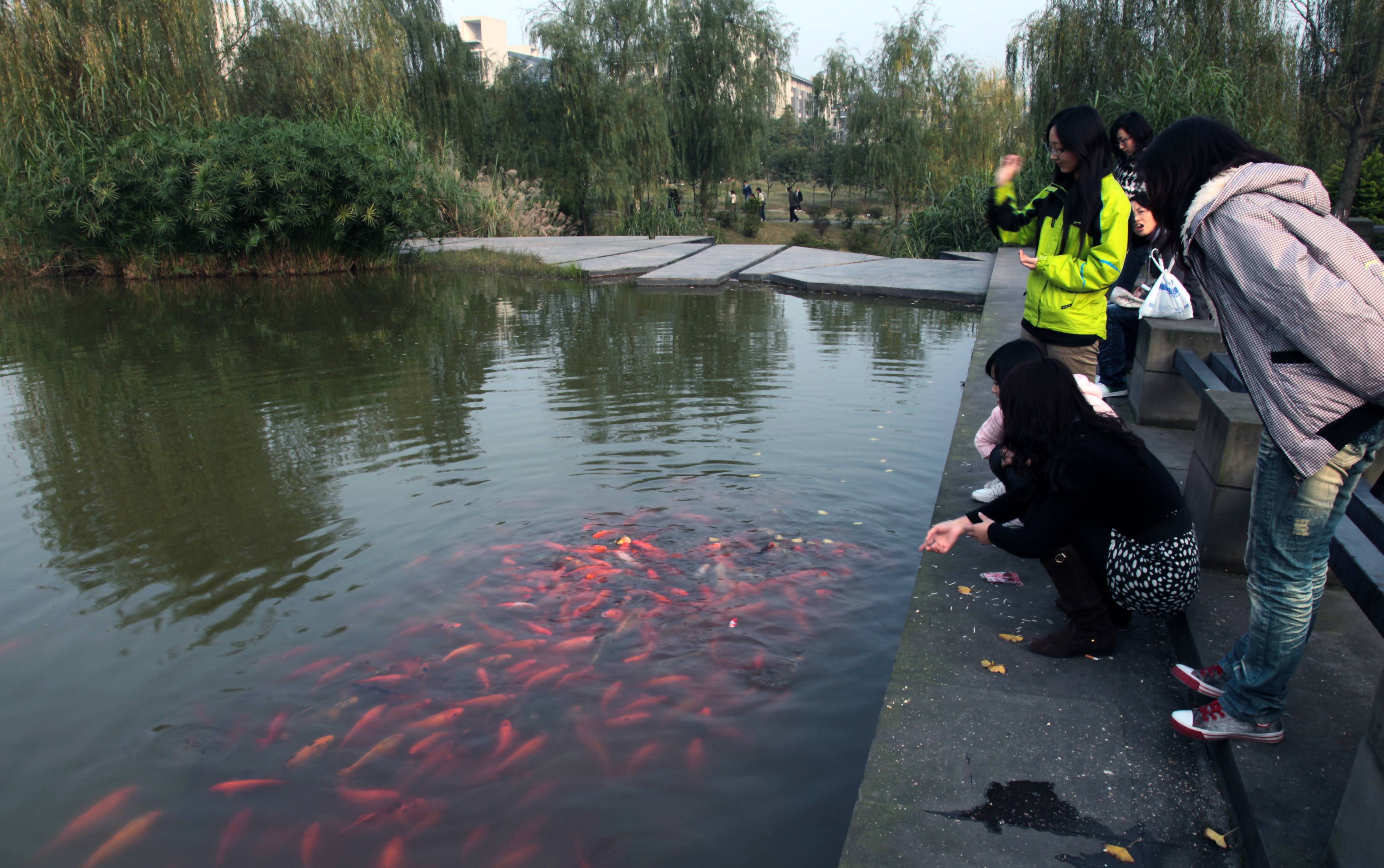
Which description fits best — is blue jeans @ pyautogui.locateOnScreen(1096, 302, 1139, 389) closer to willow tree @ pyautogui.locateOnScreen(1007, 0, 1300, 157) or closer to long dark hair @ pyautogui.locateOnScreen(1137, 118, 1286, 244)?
long dark hair @ pyautogui.locateOnScreen(1137, 118, 1286, 244)

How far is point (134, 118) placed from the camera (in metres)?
17.1

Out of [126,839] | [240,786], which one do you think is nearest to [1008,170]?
[240,786]

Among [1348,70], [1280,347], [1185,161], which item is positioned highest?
[1348,70]

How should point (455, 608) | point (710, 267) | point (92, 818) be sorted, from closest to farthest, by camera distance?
point (92, 818) → point (455, 608) → point (710, 267)

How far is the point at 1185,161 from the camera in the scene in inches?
104

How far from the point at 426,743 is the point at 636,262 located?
14.9 metres

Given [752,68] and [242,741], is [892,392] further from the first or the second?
[752,68]

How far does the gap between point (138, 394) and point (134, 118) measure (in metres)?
11.0

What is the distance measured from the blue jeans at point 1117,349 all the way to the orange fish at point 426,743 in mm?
5385

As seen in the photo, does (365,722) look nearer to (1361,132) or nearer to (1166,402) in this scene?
(1166,402)

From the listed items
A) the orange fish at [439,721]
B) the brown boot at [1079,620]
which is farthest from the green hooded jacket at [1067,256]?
the orange fish at [439,721]

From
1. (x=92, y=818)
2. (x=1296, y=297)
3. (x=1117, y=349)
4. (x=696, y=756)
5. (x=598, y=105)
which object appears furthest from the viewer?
(x=598, y=105)

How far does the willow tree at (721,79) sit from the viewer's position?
97.6 ft

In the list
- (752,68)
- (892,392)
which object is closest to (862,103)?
(752,68)
